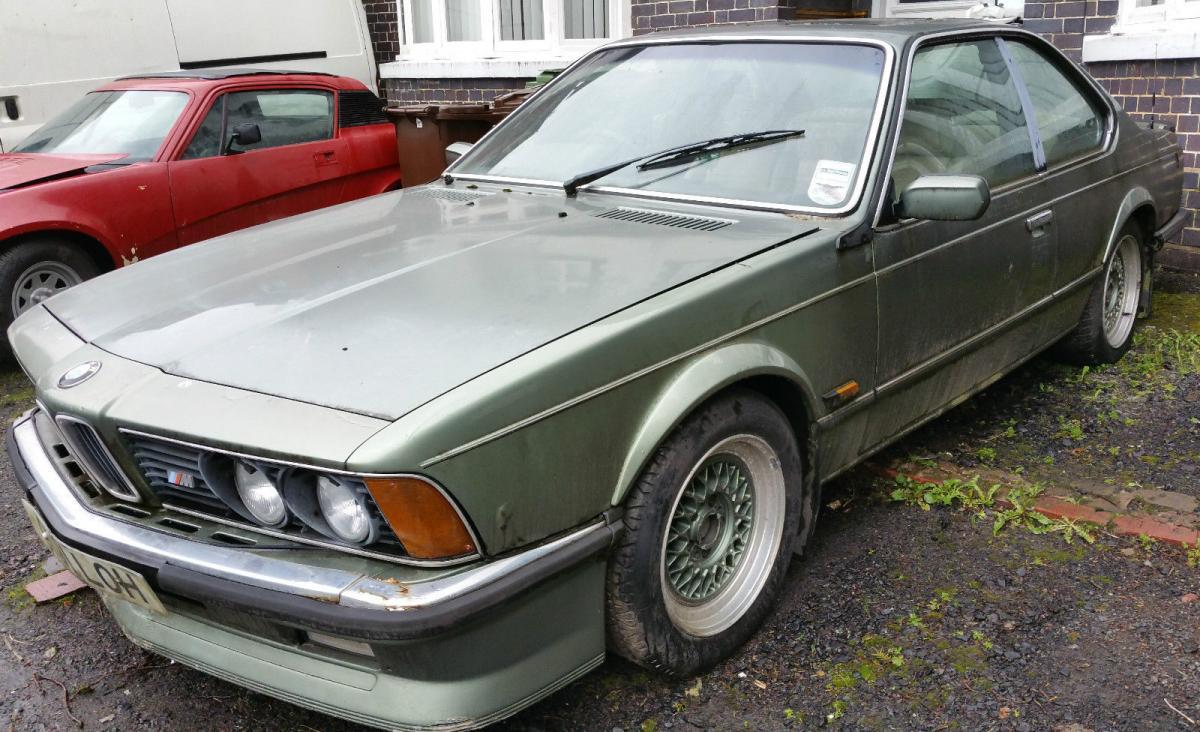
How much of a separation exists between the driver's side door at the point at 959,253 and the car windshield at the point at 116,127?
4729mm

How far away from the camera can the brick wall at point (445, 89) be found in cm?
1020

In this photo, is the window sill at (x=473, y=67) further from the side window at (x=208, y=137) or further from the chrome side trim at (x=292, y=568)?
the chrome side trim at (x=292, y=568)

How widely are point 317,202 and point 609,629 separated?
528 centimetres

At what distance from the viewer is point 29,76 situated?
7922 mm

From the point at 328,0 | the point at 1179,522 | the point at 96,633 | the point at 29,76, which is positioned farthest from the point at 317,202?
the point at 1179,522

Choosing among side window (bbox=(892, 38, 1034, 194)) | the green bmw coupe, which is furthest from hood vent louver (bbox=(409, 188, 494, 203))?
A: side window (bbox=(892, 38, 1034, 194))

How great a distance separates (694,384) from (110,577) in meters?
1.41

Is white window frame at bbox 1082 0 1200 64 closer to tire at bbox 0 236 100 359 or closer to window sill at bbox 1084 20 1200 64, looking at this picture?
window sill at bbox 1084 20 1200 64

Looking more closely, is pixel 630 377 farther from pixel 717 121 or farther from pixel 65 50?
pixel 65 50

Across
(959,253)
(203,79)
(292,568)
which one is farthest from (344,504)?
(203,79)

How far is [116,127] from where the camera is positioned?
21.4ft

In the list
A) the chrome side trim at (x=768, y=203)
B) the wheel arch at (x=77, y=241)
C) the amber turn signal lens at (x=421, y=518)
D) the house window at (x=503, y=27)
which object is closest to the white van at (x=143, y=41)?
the house window at (x=503, y=27)

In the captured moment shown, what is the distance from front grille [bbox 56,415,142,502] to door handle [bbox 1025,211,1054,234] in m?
3.04

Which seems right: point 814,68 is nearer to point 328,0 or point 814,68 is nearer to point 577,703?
point 577,703
